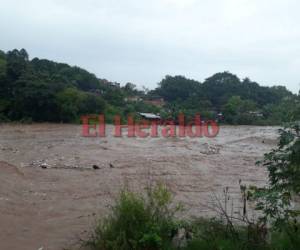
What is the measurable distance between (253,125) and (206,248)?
32.4 metres

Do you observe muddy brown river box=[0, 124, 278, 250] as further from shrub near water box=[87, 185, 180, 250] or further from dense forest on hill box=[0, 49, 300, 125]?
dense forest on hill box=[0, 49, 300, 125]

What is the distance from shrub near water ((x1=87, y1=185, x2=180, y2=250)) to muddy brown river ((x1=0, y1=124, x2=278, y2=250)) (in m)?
0.84

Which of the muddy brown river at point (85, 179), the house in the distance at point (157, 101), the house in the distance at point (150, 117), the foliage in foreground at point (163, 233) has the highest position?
the house in the distance at point (157, 101)

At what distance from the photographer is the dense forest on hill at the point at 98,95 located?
96.8ft

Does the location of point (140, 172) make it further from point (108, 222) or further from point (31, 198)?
point (108, 222)

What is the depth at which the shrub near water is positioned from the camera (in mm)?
3818

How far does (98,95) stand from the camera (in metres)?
35.7

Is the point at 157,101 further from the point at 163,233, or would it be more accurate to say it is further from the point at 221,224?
the point at 163,233

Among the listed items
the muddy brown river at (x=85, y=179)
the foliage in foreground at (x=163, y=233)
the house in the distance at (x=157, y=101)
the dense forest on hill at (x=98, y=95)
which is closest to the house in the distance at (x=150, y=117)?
the dense forest on hill at (x=98, y=95)

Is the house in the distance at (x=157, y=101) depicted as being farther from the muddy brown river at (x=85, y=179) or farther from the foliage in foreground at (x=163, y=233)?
the foliage in foreground at (x=163, y=233)

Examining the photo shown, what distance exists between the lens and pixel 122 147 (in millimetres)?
16922

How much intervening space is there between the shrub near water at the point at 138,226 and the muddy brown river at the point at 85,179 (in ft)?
2.77

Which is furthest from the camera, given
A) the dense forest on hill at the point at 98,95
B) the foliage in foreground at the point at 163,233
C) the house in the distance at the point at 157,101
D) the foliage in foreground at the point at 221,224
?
the house in the distance at the point at 157,101

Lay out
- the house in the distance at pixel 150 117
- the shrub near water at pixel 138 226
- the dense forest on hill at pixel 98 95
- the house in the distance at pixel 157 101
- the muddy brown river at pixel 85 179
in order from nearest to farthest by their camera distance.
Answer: the shrub near water at pixel 138 226 → the muddy brown river at pixel 85 179 → the dense forest on hill at pixel 98 95 → the house in the distance at pixel 150 117 → the house in the distance at pixel 157 101
